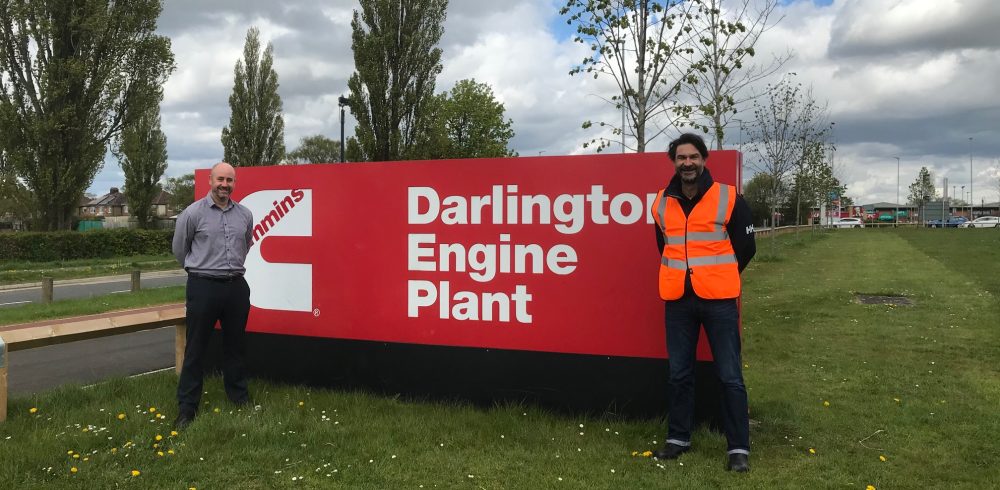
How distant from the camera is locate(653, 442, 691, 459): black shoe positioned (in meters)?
3.95

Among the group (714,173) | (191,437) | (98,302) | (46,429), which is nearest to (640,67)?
(714,173)

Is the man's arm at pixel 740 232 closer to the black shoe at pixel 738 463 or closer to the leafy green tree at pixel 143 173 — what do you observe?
the black shoe at pixel 738 463

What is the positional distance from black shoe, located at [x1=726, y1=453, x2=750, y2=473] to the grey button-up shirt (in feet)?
11.8

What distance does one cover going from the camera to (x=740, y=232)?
12.8ft

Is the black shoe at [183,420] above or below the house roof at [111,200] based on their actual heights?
below

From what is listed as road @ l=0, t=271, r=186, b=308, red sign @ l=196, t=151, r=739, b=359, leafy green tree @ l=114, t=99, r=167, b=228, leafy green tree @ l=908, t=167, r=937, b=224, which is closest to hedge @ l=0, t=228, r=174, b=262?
road @ l=0, t=271, r=186, b=308

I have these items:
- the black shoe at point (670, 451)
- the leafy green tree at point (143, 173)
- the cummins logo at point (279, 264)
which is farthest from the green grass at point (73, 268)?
the black shoe at point (670, 451)

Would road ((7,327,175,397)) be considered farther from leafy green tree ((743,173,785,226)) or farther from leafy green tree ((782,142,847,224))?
leafy green tree ((743,173,785,226))

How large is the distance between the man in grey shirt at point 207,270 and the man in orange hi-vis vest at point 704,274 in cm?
305

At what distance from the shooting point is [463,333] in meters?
5.16

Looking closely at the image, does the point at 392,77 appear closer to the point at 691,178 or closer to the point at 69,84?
the point at 69,84

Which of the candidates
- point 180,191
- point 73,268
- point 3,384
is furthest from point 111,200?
point 3,384

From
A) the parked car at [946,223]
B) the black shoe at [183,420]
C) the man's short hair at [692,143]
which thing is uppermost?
the parked car at [946,223]

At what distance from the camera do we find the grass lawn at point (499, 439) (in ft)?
12.0
